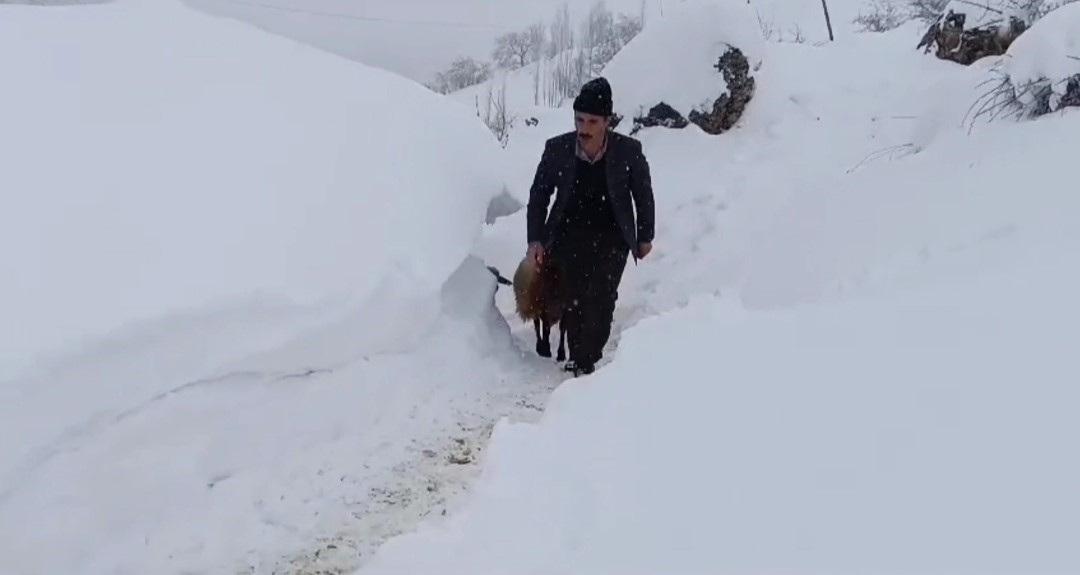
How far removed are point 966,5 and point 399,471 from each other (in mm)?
6517

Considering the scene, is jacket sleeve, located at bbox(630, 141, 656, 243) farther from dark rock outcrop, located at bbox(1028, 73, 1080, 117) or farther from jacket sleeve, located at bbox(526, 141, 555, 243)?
dark rock outcrop, located at bbox(1028, 73, 1080, 117)

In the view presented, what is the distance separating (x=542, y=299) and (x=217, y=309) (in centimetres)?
192

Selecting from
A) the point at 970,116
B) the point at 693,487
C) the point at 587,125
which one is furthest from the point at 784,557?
the point at 970,116

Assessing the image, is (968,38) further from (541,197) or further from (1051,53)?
(541,197)

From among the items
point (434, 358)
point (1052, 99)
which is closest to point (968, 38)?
point (1052, 99)

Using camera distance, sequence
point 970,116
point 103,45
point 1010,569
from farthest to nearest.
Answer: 1. point 970,116
2. point 103,45
3. point 1010,569

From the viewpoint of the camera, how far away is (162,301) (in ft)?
8.70

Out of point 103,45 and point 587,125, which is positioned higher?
point 103,45

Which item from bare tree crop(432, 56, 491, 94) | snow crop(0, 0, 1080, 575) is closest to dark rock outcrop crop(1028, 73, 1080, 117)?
snow crop(0, 0, 1080, 575)

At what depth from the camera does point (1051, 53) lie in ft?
15.3

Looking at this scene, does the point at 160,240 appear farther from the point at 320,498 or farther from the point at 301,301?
the point at 320,498

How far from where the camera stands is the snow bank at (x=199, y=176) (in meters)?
2.61

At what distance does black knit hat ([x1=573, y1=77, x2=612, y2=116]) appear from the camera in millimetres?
3850

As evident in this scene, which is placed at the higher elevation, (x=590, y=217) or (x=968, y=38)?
(x=968, y=38)
